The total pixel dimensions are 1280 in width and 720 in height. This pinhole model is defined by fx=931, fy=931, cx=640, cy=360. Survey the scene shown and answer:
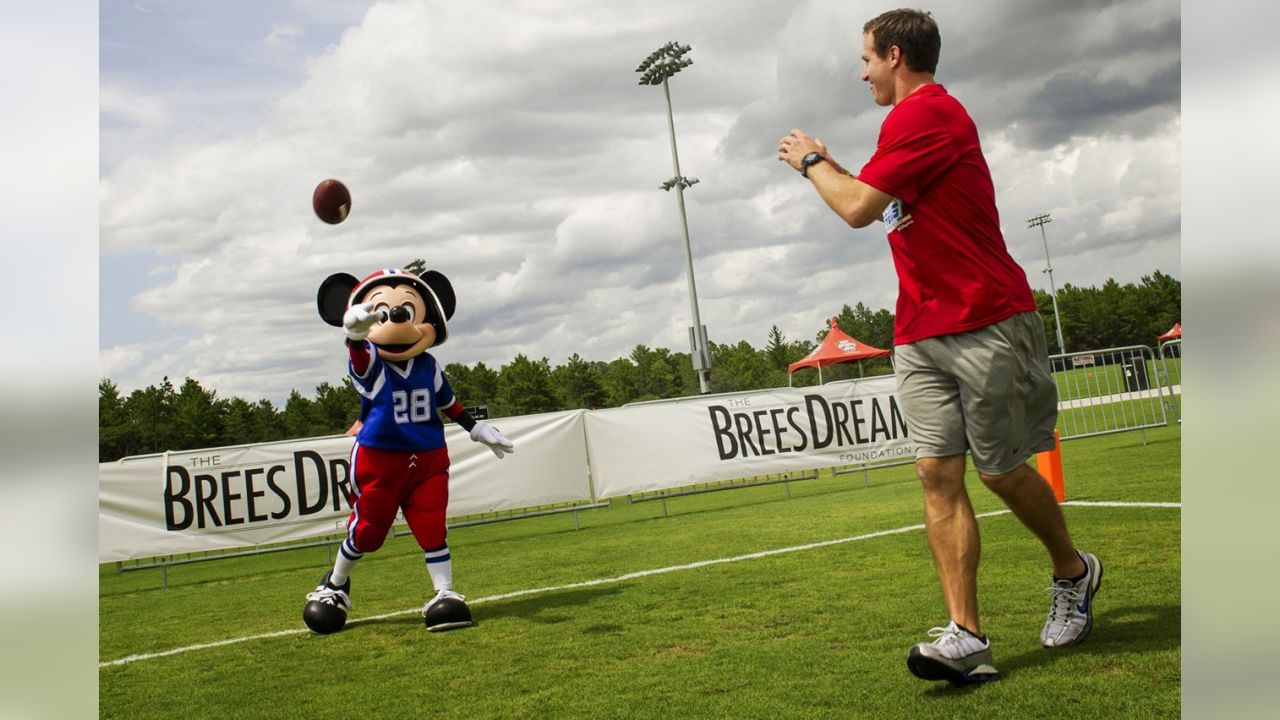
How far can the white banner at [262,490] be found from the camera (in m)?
9.96

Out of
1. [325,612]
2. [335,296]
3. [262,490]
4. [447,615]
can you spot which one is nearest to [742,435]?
[262,490]

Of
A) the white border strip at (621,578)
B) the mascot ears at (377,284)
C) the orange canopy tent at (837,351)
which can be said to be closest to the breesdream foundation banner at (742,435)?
the white border strip at (621,578)

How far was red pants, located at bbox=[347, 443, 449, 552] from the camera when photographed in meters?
5.41

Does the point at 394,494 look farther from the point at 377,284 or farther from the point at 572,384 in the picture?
the point at 572,384

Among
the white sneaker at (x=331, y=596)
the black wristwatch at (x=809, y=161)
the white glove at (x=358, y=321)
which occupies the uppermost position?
the black wristwatch at (x=809, y=161)

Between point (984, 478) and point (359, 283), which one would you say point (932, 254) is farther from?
point (359, 283)

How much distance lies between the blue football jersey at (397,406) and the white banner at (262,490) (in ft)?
18.2

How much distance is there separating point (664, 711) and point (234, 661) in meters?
2.69

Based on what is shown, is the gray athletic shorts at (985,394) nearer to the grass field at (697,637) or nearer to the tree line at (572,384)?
the grass field at (697,637)

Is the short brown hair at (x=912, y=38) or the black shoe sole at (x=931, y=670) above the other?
the short brown hair at (x=912, y=38)

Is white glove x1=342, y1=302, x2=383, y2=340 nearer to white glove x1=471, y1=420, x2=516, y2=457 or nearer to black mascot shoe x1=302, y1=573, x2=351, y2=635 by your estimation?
white glove x1=471, y1=420, x2=516, y2=457

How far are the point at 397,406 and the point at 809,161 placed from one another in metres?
3.10

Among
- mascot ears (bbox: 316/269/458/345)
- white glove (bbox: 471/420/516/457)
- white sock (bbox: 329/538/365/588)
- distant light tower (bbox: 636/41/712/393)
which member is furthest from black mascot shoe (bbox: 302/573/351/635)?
distant light tower (bbox: 636/41/712/393)
